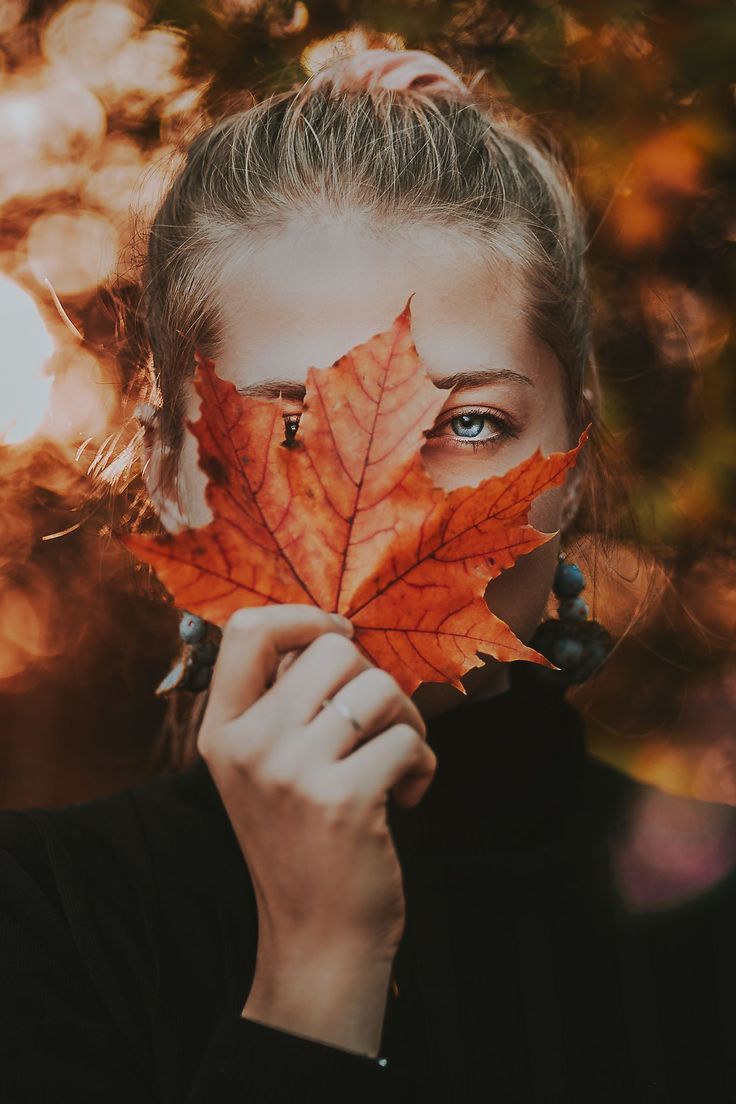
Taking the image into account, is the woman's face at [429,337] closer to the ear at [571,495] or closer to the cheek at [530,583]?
the cheek at [530,583]

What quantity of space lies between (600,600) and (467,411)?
1.09 meters

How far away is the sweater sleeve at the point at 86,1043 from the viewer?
951mm

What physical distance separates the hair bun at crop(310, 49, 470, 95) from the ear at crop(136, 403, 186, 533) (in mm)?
731

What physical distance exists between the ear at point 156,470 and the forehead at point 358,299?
0.93ft

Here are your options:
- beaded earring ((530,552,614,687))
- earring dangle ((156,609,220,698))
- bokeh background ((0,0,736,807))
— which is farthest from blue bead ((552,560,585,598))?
earring dangle ((156,609,220,698))

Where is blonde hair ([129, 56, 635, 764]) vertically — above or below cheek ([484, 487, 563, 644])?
above

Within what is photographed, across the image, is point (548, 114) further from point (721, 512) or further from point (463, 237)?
point (721, 512)

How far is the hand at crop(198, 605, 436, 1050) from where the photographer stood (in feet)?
2.94

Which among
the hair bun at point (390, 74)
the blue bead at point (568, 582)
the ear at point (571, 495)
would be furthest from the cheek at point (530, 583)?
the hair bun at point (390, 74)

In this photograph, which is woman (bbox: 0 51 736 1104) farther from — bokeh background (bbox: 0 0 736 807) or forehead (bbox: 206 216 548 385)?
bokeh background (bbox: 0 0 736 807)

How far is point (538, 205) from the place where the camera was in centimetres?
174

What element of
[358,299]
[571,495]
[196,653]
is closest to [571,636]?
[571,495]

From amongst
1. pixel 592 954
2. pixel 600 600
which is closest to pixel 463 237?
pixel 600 600

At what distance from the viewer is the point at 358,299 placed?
130cm
